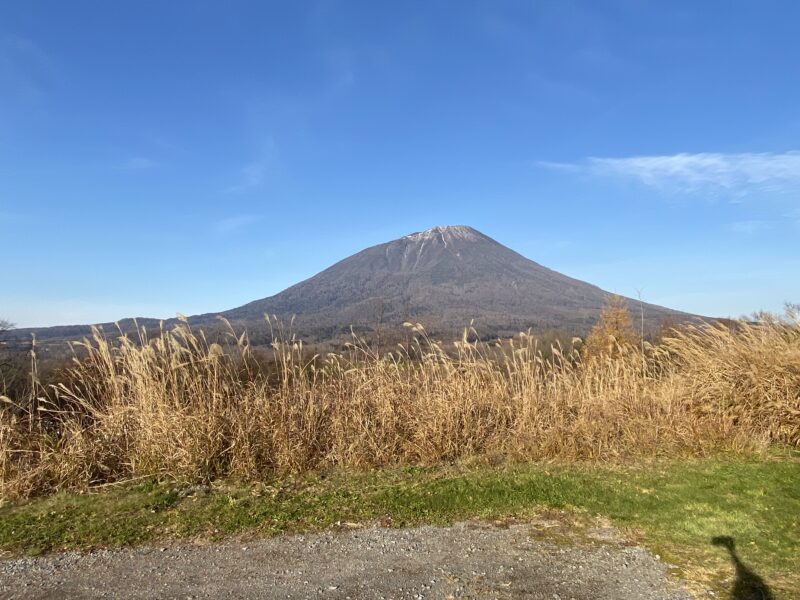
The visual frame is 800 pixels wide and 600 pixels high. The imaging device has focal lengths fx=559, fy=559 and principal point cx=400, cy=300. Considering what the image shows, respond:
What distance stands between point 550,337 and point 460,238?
104099 mm

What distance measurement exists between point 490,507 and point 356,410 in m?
2.30

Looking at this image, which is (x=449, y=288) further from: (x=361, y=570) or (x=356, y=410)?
(x=361, y=570)

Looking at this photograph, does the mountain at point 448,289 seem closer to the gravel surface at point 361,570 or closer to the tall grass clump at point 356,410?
the tall grass clump at point 356,410

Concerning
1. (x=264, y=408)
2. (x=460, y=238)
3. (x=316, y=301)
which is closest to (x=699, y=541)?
(x=264, y=408)

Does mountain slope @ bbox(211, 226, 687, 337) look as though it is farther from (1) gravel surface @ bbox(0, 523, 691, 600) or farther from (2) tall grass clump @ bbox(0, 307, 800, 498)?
(1) gravel surface @ bbox(0, 523, 691, 600)

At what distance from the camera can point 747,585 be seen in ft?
10.2

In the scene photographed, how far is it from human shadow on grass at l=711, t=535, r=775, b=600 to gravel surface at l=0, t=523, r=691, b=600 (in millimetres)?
292

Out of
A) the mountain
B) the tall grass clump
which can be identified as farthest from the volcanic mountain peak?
the tall grass clump

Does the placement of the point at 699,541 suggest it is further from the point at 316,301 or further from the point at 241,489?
the point at 316,301

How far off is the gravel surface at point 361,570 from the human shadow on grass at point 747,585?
0.29 metres

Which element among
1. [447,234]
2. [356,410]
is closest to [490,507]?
[356,410]

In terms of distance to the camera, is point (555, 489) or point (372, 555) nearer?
point (372, 555)

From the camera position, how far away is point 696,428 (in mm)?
6328

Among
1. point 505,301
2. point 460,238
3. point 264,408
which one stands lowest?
point 264,408
